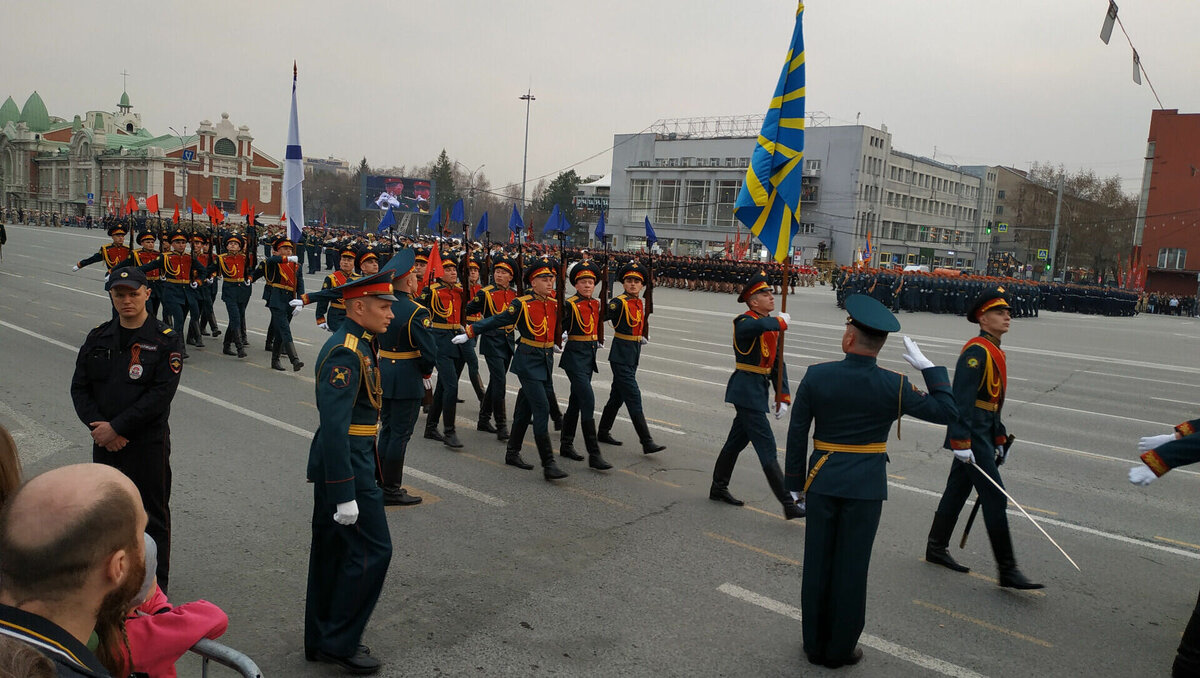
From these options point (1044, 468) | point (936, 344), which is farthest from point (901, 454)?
point (936, 344)

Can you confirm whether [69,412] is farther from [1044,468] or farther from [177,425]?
[1044,468]

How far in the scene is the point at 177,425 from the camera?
882 cm

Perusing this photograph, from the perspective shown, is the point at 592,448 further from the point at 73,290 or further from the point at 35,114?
the point at 35,114

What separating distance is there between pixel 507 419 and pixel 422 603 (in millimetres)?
5270

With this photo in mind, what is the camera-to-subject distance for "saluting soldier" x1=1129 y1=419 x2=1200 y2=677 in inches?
167

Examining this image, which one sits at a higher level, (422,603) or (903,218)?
(903,218)

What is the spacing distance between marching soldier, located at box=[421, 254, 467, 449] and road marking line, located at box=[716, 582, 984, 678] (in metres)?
4.25

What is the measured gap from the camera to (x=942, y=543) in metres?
5.93

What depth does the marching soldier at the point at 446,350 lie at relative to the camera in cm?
902

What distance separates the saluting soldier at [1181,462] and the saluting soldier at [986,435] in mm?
995

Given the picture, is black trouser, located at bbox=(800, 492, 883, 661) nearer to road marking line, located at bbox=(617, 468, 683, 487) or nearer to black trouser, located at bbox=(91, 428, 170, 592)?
road marking line, located at bbox=(617, 468, 683, 487)

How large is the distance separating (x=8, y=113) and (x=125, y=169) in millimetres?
44631

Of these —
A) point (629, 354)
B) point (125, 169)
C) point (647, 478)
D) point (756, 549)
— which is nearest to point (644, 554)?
point (756, 549)

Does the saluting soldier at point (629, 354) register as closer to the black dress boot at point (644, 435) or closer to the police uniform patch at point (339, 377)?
the black dress boot at point (644, 435)
